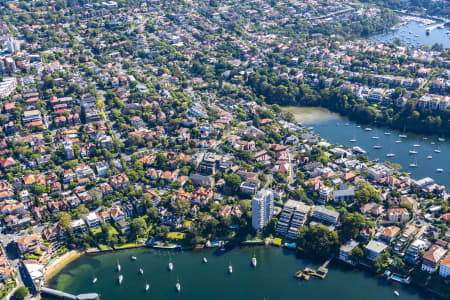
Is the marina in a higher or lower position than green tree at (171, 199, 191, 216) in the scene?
higher

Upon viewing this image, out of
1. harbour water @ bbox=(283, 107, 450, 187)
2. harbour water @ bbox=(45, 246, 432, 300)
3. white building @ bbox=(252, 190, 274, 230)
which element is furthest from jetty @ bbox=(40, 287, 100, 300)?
harbour water @ bbox=(283, 107, 450, 187)

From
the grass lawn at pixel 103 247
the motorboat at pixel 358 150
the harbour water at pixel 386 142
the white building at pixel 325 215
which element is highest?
the white building at pixel 325 215

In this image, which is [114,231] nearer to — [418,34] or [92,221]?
[92,221]

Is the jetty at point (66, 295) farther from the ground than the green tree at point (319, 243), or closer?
closer

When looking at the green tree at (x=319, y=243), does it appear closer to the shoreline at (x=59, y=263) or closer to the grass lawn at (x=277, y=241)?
the grass lawn at (x=277, y=241)

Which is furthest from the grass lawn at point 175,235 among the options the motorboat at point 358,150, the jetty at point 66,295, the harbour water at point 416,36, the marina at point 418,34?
A: the harbour water at point 416,36

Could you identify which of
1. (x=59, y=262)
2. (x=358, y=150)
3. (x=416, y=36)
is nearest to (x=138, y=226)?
(x=59, y=262)

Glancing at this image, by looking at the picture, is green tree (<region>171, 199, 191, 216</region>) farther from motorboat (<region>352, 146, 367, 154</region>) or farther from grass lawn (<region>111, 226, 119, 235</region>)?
motorboat (<region>352, 146, 367, 154</region>)
